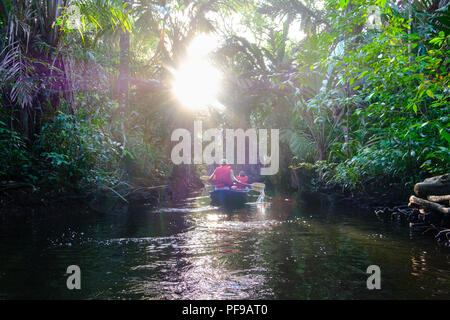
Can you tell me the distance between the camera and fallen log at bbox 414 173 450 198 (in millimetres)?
6820

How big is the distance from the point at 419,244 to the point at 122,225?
654cm

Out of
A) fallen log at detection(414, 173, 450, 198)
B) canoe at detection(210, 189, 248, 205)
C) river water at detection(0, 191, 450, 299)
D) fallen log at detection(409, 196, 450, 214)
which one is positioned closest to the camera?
river water at detection(0, 191, 450, 299)

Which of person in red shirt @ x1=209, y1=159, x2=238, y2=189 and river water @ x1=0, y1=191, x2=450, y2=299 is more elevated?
person in red shirt @ x1=209, y1=159, x2=238, y2=189

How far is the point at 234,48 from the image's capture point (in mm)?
18938

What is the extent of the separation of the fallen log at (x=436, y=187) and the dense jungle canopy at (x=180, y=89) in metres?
0.43

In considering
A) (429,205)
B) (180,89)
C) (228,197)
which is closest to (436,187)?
(429,205)

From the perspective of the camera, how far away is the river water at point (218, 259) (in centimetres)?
412

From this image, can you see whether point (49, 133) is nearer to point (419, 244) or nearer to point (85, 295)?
point (85, 295)

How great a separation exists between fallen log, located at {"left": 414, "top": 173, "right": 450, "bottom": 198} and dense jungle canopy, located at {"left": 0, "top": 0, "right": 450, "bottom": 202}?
43 centimetres

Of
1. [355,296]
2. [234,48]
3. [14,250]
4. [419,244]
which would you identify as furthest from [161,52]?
[355,296]

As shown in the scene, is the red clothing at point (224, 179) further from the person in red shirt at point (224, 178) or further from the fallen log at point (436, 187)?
the fallen log at point (436, 187)

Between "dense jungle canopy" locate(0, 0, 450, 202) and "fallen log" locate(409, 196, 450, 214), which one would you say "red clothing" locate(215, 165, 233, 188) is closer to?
"dense jungle canopy" locate(0, 0, 450, 202)

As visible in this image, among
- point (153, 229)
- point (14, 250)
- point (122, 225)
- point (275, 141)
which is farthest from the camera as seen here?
point (275, 141)

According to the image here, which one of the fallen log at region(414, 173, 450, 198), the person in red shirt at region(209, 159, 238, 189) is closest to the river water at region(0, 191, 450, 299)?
the fallen log at region(414, 173, 450, 198)
